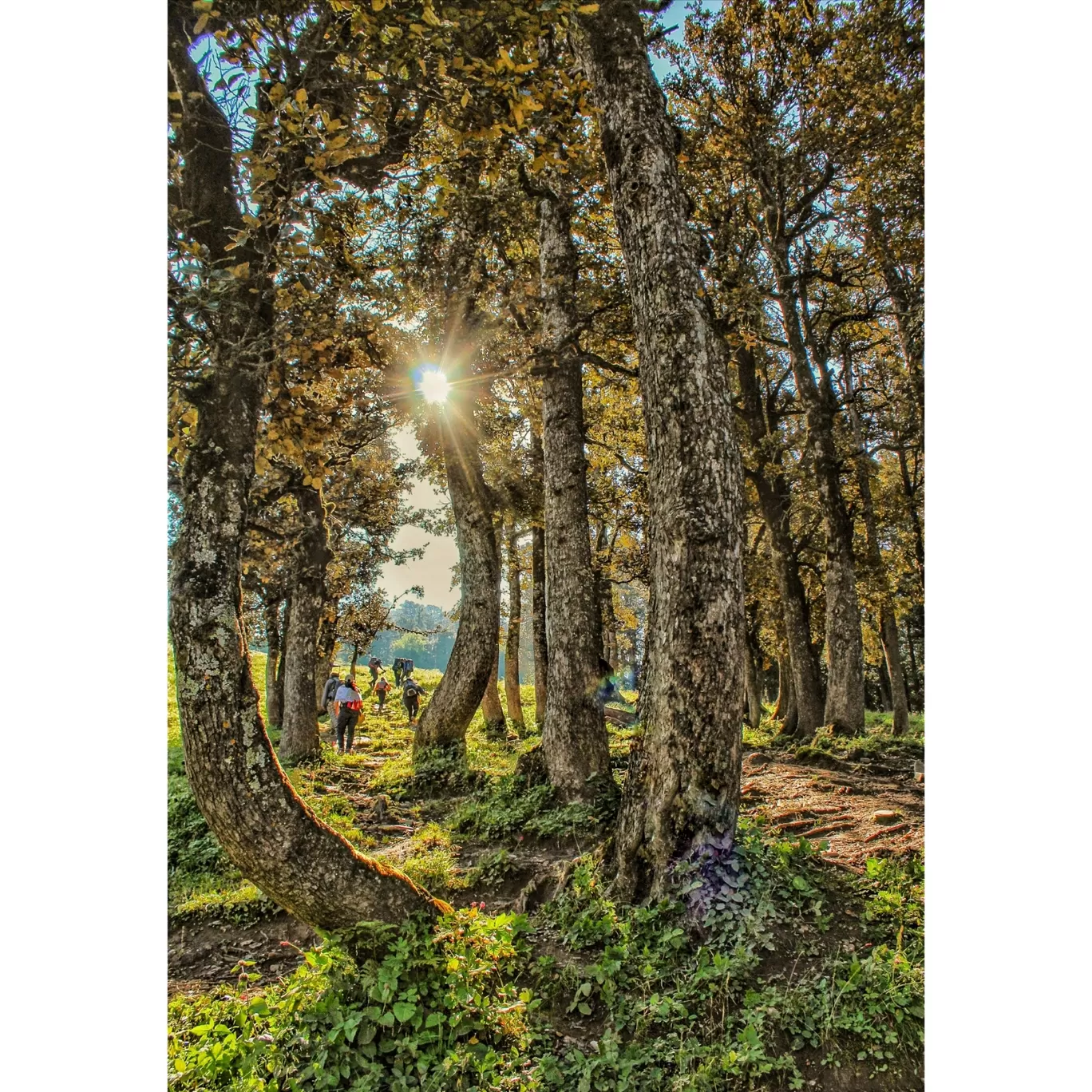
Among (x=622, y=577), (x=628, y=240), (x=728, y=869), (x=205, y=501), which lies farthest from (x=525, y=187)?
(x=622, y=577)

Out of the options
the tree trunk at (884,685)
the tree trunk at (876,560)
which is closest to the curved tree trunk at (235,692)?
the tree trunk at (876,560)

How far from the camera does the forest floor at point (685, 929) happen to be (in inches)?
107

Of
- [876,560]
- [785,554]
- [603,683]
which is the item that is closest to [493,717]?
[603,683]

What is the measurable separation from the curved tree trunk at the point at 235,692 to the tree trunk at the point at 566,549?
2703 mm

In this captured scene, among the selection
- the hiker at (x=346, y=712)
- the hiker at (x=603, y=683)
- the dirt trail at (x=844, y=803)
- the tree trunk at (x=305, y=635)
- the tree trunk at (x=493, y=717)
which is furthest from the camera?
the tree trunk at (x=493, y=717)

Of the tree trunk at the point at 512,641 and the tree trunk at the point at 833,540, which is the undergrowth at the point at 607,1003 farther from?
the tree trunk at the point at 512,641

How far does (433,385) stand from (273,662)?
7.84m

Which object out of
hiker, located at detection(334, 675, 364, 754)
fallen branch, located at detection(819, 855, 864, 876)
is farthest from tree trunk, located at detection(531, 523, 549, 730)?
fallen branch, located at detection(819, 855, 864, 876)

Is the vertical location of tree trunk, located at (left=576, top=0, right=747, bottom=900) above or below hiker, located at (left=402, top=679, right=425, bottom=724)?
Answer: above

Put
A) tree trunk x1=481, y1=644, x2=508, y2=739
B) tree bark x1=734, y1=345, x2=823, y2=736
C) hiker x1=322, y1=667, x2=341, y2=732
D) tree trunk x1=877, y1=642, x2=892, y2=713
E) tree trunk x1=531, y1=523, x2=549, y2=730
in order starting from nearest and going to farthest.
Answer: tree bark x1=734, y1=345, x2=823, y2=736
tree trunk x1=531, y1=523, x2=549, y2=730
tree trunk x1=481, y1=644, x2=508, y2=739
hiker x1=322, y1=667, x2=341, y2=732
tree trunk x1=877, y1=642, x2=892, y2=713

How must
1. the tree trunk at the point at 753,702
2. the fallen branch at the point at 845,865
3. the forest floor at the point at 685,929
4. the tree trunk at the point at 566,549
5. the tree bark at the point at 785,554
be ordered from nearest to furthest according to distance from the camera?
the forest floor at the point at 685,929 → the fallen branch at the point at 845,865 → the tree trunk at the point at 566,549 → the tree bark at the point at 785,554 → the tree trunk at the point at 753,702

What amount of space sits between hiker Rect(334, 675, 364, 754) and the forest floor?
3.44 m

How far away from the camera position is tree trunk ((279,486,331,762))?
934 cm

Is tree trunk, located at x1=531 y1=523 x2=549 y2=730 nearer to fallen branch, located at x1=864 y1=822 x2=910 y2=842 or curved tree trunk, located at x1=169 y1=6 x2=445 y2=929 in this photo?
fallen branch, located at x1=864 y1=822 x2=910 y2=842
